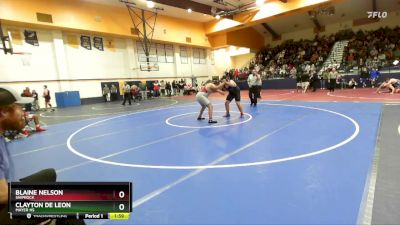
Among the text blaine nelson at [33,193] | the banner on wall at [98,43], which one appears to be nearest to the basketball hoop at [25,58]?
the banner on wall at [98,43]

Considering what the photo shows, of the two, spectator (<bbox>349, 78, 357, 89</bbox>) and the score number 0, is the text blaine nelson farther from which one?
spectator (<bbox>349, 78, 357, 89</bbox>)

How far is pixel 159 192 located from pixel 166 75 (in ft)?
78.2

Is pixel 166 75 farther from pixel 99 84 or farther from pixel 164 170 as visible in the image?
pixel 164 170

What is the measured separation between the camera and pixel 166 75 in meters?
26.5

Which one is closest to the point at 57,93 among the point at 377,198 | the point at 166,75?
the point at 166,75

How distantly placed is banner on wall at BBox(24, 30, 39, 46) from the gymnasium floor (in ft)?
42.8

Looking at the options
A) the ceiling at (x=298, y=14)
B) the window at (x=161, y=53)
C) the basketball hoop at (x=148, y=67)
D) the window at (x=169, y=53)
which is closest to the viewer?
the ceiling at (x=298, y=14)

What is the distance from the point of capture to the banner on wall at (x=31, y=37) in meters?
17.2

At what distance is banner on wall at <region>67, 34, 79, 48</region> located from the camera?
19408 mm

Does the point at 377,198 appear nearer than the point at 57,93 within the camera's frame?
Yes

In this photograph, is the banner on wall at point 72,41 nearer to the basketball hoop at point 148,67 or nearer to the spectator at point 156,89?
the basketball hoop at point 148,67
